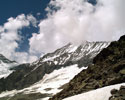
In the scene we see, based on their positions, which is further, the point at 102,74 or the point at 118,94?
the point at 102,74

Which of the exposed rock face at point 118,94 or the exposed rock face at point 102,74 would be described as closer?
the exposed rock face at point 118,94

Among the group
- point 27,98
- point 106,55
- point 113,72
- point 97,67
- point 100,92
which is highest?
point 27,98

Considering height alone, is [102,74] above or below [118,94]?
above

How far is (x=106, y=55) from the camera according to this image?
2338 inches

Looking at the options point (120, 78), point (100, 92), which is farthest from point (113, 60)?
point (100, 92)

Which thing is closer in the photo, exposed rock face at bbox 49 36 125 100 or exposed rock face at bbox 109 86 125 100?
exposed rock face at bbox 109 86 125 100

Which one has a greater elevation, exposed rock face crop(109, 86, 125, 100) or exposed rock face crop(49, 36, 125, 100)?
exposed rock face crop(49, 36, 125, 100)

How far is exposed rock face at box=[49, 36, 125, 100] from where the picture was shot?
1381 inches

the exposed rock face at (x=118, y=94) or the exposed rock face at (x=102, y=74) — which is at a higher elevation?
the exposed rock face at (x=102, y=74)

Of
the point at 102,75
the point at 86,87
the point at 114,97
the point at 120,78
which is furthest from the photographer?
the point at 102,75

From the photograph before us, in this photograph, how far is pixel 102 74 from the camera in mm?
41156

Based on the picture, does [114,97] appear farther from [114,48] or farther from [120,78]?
[114,48]

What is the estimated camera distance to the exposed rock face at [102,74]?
3507 centimetres

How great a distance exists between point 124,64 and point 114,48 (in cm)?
2037
